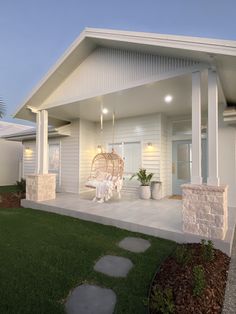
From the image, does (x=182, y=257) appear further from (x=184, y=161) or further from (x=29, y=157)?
(x=29, y=157)

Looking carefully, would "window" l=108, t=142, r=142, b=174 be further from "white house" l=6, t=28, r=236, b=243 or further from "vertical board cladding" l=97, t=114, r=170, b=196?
"vertical board cladding" l=97, t=114, r=170, b=196

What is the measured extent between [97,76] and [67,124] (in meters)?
4.10

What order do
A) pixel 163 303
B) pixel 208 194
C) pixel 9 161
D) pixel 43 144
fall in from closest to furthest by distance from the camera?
pixel 163 303
pixel 208 194
pixel 43 144
pixel 9 161

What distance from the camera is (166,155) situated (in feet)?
27.0

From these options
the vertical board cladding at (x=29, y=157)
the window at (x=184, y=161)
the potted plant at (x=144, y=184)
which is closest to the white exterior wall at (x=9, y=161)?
the vertical board cladding at (x=29, y=157)

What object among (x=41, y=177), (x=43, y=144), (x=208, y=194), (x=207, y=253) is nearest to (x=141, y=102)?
(x=43, y=144)

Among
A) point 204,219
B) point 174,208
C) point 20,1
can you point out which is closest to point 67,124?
point 174,208

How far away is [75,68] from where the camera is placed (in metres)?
6.36

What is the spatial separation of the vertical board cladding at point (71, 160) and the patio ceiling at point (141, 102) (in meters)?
0.72

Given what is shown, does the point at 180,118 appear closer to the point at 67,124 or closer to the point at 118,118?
the point at 118,118

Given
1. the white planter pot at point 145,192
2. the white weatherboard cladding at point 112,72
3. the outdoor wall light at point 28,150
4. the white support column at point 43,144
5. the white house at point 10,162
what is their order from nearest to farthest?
the white weatherboard cladding at point 112,72, the white support column at point 43,144, the white planter pot at point 145,192, the outdoor wall light at point 28,150, the white house at point 10,162

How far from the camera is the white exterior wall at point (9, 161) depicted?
1304cm

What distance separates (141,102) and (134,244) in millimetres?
4359

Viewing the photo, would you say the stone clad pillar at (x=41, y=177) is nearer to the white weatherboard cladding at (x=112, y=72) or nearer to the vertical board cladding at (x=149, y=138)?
the white weatherboard cladding at (x=112, y=72)
